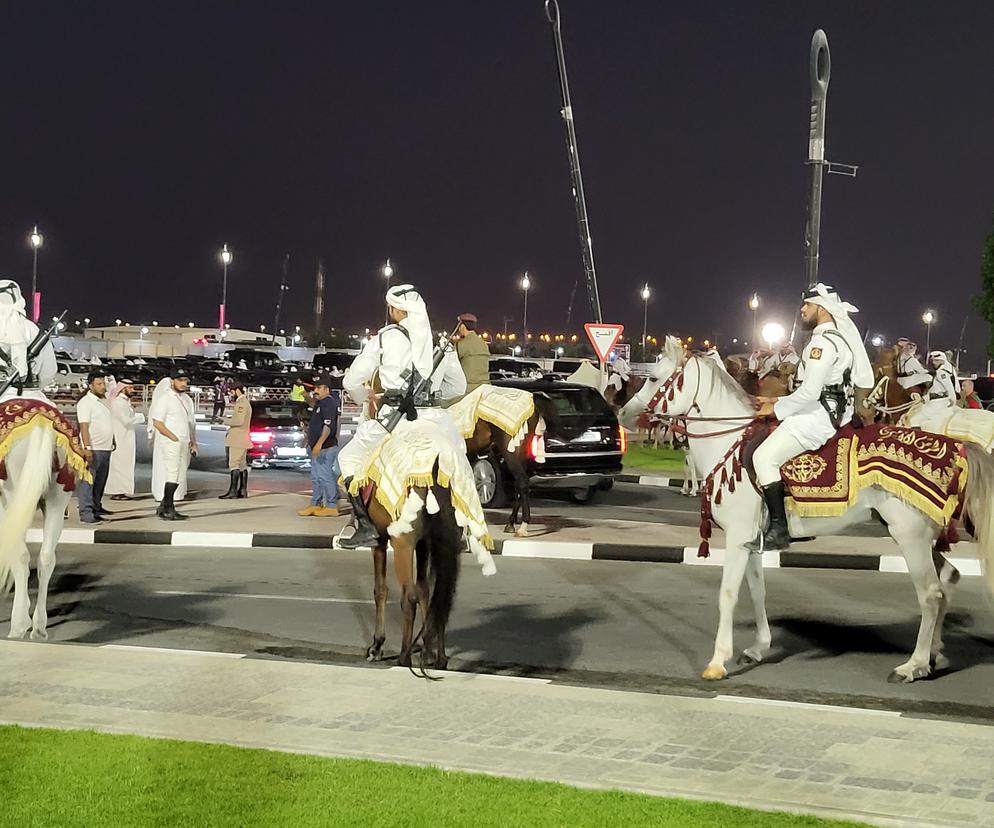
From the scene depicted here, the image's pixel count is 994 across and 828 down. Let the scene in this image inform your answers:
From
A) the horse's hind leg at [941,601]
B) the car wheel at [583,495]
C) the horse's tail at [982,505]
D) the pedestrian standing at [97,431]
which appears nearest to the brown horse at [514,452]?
the car wheel at [583,495]

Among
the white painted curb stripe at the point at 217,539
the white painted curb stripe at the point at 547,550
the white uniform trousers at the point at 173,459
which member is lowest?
the white painted curb stripe at the point at 217,539

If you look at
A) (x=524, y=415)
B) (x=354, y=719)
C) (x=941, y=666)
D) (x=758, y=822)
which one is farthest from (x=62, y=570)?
(x=758, y=822)

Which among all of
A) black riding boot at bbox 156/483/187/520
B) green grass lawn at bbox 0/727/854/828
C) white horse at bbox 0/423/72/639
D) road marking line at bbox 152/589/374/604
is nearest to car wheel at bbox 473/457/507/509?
black riding boot at bbox 156/483/187/520

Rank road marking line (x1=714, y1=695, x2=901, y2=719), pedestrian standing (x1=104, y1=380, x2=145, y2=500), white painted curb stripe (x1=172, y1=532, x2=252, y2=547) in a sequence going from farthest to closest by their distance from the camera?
1. pedestrian standing (x1=104, y1=380, x2=145, y2=500)
2. white painted curb stripe (x1=172, y1=532, x2=252, y2=547)
3. road marking line (x1=714, y1=695, x2=901, y2=719)

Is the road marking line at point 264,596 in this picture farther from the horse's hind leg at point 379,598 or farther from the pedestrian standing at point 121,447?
the pedestrian standing at point 121,447

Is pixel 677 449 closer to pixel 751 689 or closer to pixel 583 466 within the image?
pixel 583 466

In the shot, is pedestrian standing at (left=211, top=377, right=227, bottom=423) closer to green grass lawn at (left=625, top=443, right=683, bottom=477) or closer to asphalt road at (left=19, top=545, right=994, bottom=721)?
green grass lawn at (left=625, top=443, right=683, bottom=477)

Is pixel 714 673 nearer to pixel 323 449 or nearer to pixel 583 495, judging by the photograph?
pixel 323 449

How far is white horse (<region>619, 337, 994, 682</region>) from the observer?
9.86m

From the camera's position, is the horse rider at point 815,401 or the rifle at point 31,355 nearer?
the horse rider at point 815,401

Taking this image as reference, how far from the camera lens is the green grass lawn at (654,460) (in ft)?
99.3

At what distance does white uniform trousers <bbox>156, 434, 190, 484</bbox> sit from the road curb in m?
1.76

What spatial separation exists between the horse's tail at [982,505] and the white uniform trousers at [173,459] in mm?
12307

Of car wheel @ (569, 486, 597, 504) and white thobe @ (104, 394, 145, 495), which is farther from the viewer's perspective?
car wheel @ (569, 486, 597, 504)
